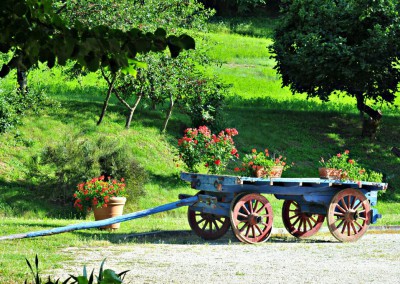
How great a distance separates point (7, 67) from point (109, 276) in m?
1.28

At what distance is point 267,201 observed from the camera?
13.2m

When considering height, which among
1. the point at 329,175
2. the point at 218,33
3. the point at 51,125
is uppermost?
the point at 218,33

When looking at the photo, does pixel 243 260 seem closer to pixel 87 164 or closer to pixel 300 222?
pixel 300 222

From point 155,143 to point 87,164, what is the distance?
6.06 meters

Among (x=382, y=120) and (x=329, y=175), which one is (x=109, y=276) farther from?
(x=382, y=120)

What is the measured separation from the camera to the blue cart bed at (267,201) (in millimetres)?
13047

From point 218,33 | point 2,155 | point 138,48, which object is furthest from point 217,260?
point 218,33

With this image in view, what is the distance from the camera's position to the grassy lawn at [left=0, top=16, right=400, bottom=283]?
45.1 ft

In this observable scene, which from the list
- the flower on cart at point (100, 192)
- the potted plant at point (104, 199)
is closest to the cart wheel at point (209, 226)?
the potted plant at point (104, 199)

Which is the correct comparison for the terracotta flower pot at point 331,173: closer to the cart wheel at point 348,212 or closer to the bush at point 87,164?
the cart wheel at point 348,212

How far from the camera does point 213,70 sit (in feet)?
139

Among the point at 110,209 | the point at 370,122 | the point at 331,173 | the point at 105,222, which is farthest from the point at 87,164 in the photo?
the point at 370,122

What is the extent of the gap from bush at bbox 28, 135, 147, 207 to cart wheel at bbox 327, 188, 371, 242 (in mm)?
6345

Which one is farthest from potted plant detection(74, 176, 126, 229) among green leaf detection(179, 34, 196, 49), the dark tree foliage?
green leaf detection(179, 34, 196, 49)
